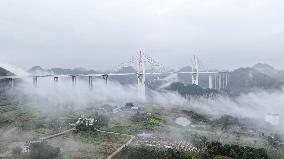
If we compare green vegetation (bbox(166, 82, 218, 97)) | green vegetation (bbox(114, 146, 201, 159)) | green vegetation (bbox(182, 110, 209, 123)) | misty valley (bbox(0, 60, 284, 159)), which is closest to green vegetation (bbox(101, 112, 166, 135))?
misty valley (bbox(0, 60, 284, 159))

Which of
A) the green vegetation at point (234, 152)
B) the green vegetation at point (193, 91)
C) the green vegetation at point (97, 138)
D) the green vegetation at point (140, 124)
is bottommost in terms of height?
the green vegetation at point (234, 152)

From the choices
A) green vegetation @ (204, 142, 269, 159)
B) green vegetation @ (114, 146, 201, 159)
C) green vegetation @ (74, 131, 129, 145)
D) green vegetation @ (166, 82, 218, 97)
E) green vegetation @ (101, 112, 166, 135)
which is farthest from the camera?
green vegetation @ (166, 82, 218, 97)

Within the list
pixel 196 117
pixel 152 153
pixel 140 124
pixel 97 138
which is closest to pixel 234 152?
pixel 152 153

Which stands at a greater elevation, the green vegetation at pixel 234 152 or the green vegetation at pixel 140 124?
the green vegetation at pixel 140 124

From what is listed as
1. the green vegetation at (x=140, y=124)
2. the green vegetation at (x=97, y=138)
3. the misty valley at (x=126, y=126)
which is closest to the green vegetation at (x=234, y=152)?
the misty valley at (x=126, y=126)

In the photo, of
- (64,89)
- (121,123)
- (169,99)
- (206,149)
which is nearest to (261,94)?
(169,99)

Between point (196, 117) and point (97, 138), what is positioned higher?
point (196, 117)

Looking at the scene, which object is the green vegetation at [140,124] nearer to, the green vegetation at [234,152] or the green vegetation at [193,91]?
the green vegetation at [234,152]

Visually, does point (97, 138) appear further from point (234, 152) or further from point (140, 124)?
point (234, 152)

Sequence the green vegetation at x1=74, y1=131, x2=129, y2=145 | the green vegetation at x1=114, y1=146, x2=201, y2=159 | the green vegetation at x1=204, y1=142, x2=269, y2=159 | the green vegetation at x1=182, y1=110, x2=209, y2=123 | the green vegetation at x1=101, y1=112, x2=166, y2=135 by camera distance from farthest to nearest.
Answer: the green vegetation at x1=182, y1=110, x2=209, y2=123 → the green vegetation at x1=101, y1=112, x2=166, y2=135 → the green vegetation at x1=74, y1=131, x2=129, y2=145 → the green vegetation at x1=204, y1=142, x2=269, y2=159 → the green vegetation at x1=114, y1=146, x2=201, y2=159

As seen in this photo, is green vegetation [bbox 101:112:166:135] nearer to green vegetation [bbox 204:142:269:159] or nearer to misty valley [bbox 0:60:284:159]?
misty valley [bbox 0:60:284:159]

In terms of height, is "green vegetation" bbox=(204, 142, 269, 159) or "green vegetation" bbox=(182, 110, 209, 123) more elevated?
"green vegetation" bbox=(182, 110, 209, 123)

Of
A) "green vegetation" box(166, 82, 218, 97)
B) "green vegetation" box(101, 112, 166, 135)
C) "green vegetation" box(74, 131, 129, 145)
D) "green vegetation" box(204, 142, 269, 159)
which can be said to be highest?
"green vegetation" box(166, 82, 218, 97)
